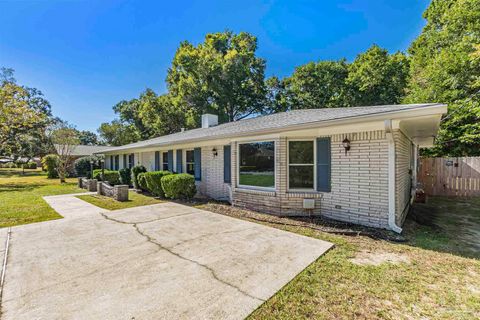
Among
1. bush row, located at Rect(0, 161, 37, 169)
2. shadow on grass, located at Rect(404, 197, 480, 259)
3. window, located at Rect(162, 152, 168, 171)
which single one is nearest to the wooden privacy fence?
shadow on grass, located at Rect(404, 197, 480, 259)

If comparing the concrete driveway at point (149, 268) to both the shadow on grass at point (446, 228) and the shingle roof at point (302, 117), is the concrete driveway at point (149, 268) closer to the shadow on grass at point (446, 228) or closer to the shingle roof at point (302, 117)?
the shadow on grass at point (446, 228)

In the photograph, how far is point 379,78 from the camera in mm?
20203

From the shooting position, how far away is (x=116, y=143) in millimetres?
39906

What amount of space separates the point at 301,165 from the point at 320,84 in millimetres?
20684

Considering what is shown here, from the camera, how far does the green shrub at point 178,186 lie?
9.20 metres

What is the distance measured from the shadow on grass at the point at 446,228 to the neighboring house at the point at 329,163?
1.65 feet

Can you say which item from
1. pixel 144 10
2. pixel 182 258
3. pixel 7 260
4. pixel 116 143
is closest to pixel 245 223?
pixel 182 258

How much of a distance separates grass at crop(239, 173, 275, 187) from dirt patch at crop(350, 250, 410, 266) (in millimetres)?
3488

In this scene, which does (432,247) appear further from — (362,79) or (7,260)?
(362,79)

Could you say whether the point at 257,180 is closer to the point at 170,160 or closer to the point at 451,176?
the point at 170,160

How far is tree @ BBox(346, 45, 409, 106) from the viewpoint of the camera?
20.0 meters

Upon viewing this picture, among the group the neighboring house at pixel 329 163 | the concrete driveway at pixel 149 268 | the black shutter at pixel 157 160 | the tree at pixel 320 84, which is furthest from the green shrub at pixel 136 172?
the tree at pixel 320 84

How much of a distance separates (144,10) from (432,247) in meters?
13.8

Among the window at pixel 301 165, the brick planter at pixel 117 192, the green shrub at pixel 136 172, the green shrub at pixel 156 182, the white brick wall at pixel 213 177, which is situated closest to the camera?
the window at pixel 301 165
